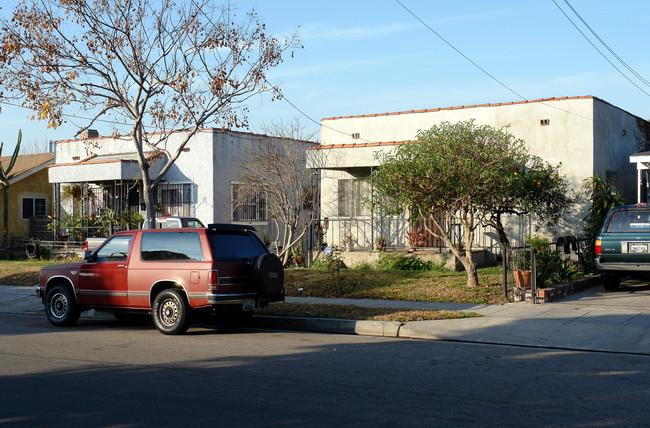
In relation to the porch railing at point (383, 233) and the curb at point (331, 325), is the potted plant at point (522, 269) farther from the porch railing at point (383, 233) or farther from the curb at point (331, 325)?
the porch railing at point (383, 233)

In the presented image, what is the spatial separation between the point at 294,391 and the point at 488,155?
8299 mm

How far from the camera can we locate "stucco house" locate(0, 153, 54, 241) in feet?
98.0

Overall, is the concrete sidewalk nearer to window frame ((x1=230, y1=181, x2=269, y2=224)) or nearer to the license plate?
the license plate

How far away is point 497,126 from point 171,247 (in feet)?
38.6

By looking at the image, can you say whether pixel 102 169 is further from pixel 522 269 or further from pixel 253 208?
pixel 522 269

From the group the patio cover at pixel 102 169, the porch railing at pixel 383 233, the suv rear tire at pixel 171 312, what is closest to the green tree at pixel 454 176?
the porch railing at pixel 383 233

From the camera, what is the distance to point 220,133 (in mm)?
25047

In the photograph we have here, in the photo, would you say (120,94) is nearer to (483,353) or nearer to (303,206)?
(303,206)

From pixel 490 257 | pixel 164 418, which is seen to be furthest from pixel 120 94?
pixel 164 418

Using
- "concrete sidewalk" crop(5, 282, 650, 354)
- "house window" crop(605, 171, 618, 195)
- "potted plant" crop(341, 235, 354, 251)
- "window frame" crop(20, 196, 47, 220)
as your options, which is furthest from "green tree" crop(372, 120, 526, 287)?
"window frame" crop(20, 196, 47, 220)

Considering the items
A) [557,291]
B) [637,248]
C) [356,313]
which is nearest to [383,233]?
[557,291]

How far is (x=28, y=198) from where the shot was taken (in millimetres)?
30719

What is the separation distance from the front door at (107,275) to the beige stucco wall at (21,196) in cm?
1929

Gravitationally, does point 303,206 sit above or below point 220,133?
below
